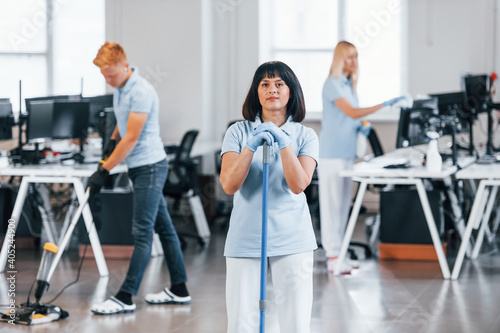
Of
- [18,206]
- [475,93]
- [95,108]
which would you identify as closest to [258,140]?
[18,206]

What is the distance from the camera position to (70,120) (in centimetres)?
582

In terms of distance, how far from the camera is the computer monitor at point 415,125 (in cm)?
533

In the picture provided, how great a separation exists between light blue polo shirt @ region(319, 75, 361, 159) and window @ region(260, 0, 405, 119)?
2956 millimetres

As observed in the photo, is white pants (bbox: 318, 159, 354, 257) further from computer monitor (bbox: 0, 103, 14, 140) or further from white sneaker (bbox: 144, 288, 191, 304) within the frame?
computer monitor (bbox: 0, 103, 14, 140)

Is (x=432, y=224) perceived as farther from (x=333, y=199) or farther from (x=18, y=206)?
(x=18, y=206)

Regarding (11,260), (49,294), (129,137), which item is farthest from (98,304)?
(11,260)

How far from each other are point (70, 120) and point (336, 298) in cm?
258

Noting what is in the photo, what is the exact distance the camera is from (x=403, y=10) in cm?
788

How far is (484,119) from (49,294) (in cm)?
487

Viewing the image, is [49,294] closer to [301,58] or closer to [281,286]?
[281,286]

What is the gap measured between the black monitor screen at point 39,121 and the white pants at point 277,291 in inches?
134

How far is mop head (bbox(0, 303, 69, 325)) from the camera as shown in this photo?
3.95m

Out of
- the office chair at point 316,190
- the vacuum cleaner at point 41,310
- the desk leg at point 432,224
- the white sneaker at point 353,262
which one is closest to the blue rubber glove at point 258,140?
the vacuum cleaner at point 41,310

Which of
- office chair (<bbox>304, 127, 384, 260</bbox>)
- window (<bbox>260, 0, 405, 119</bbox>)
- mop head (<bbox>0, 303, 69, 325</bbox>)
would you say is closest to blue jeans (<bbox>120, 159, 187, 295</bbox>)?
mop head (<bbox>0, 303, 69, 325</bbox>)
